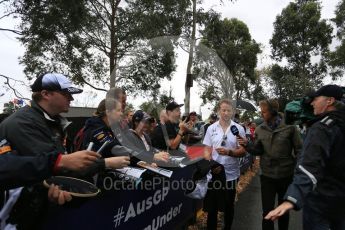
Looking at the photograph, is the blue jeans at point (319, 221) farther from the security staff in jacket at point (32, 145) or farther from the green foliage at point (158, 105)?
the green foliage at point (158, 105)

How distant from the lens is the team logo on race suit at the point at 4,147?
222 cm

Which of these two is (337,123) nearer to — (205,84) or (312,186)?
(312,186)

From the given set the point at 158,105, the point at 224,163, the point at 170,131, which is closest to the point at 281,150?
the point at 224,163

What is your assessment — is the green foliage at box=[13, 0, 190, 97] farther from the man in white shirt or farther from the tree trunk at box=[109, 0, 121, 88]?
the man in white shirt

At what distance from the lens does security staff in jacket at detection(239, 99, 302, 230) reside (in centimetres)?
487

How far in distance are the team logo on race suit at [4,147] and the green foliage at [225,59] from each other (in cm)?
261

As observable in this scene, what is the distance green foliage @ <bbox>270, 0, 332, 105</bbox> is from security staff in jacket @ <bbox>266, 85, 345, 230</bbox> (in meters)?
32.6

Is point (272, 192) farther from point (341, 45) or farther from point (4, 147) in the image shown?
point (341, 45)

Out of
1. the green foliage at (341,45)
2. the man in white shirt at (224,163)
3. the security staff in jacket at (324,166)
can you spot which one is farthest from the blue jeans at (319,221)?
the green foliage at (341,45)

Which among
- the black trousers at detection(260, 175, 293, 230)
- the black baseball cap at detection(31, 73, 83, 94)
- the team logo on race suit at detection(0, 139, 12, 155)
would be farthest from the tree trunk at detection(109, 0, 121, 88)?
the team logo on race suit at detection(0, 139, 12, 155)

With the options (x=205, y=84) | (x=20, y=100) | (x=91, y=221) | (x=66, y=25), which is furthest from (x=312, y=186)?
(x=66, y=25)

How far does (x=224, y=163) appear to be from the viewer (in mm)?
5402

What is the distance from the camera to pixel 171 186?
473cm

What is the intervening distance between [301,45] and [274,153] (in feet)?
109
